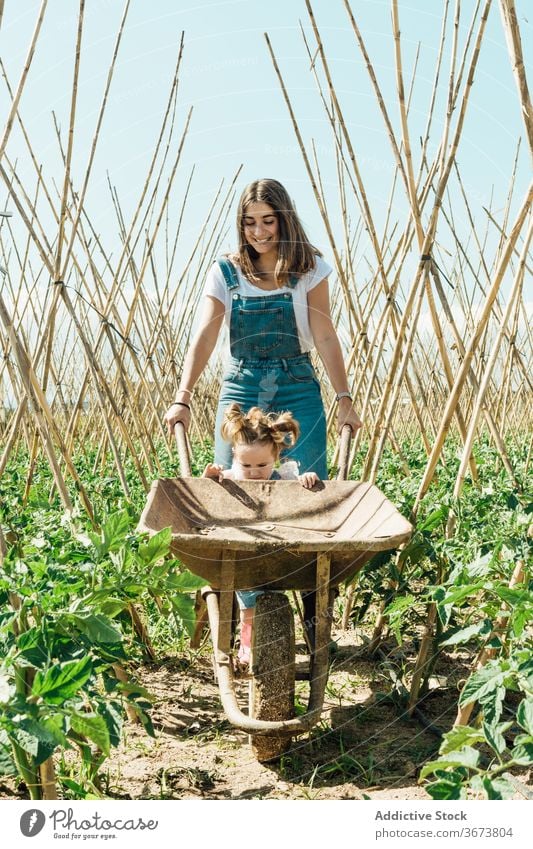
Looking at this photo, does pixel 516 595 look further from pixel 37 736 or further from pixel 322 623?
pixel 37 736

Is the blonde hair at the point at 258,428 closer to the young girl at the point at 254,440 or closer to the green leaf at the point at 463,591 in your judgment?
the young girl at the point at 254,440

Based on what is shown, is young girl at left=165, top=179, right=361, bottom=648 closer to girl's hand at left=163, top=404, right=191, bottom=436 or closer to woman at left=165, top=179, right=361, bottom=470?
woman at left=165, top=179, right=361, bottom=470

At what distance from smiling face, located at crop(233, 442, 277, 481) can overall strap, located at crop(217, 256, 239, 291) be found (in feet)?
1.63

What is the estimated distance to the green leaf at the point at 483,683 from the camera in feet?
3.84


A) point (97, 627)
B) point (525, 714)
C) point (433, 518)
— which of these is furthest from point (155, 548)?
point (433, 518)

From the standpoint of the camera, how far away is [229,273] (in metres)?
2.37

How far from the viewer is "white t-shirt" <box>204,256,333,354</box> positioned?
2.36m

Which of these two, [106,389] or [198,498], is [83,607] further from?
[106,389]

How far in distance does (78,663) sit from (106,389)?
2077mm

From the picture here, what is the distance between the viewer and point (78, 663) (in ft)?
3.23

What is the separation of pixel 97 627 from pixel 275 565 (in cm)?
65

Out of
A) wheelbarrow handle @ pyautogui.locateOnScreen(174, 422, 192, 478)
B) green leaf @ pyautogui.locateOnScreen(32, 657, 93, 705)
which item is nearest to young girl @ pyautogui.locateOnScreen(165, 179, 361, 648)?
wheelbarrow handle @ pyautogui.locateOnScreen(174, 422, 192, 478)

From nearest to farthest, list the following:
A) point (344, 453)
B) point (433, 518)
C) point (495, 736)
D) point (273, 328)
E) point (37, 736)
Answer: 1. point (37, 736)
2. point (495, 736)
3. point (433, 518)
4. point (344, 453)
5. point (273, 328)

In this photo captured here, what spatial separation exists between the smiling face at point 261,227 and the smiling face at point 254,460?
1.96 feet
